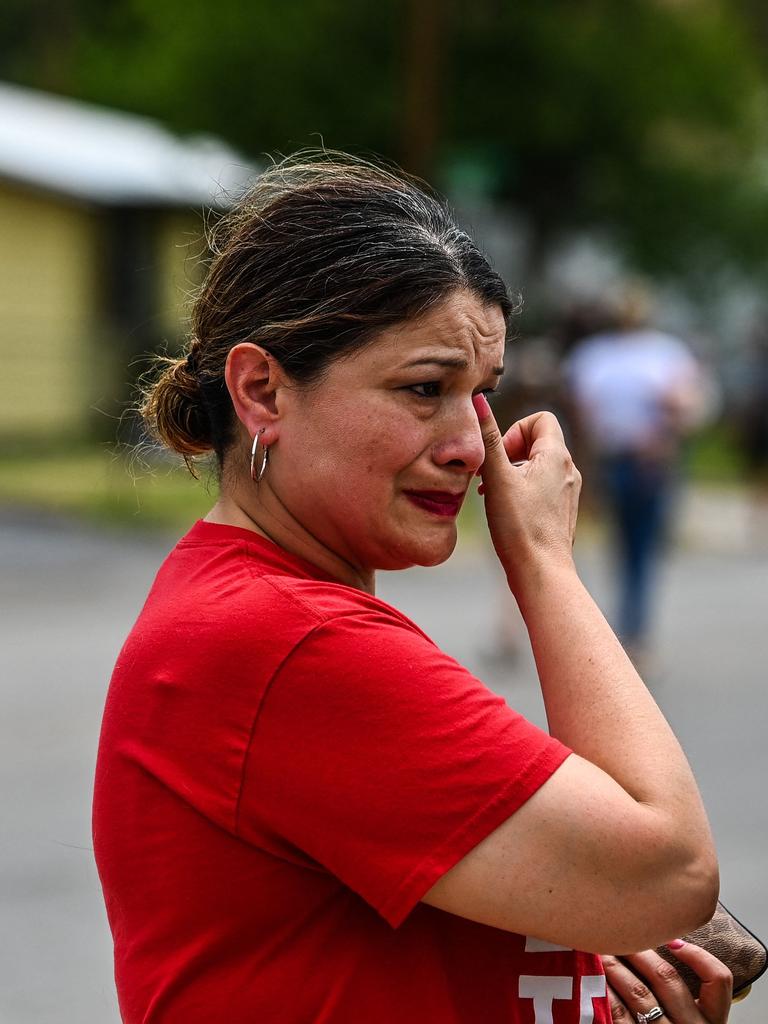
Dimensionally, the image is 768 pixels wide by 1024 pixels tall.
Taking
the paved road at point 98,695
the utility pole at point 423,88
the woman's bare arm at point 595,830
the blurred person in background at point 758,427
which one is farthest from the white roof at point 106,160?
the woman's bare arm at point 595,830

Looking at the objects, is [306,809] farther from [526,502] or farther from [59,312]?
[59,312]

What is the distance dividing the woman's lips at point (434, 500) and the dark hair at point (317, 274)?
0.56 feet

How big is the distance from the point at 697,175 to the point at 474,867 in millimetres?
25439

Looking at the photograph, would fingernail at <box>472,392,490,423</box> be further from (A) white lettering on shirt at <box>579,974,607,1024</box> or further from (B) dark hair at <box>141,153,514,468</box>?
(A) white lettering on shirt at <box>579,974,607,1024</box>

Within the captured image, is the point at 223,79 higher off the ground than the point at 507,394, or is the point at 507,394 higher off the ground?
the point at 223,79

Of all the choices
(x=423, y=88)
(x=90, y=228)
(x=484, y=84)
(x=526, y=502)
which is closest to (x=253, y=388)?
(x=526, y=502)

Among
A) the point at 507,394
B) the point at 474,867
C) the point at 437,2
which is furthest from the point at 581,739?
the point at 437,2

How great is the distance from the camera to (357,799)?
1513 millimetres

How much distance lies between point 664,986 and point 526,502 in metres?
0.57

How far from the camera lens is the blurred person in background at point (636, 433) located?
897cm

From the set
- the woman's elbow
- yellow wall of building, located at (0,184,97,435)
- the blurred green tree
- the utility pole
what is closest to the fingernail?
the woman's elbow

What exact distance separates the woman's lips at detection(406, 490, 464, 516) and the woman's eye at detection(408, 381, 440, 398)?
0.11m

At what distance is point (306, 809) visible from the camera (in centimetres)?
152

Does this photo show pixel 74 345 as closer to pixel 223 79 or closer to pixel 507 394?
pixel 223 79
